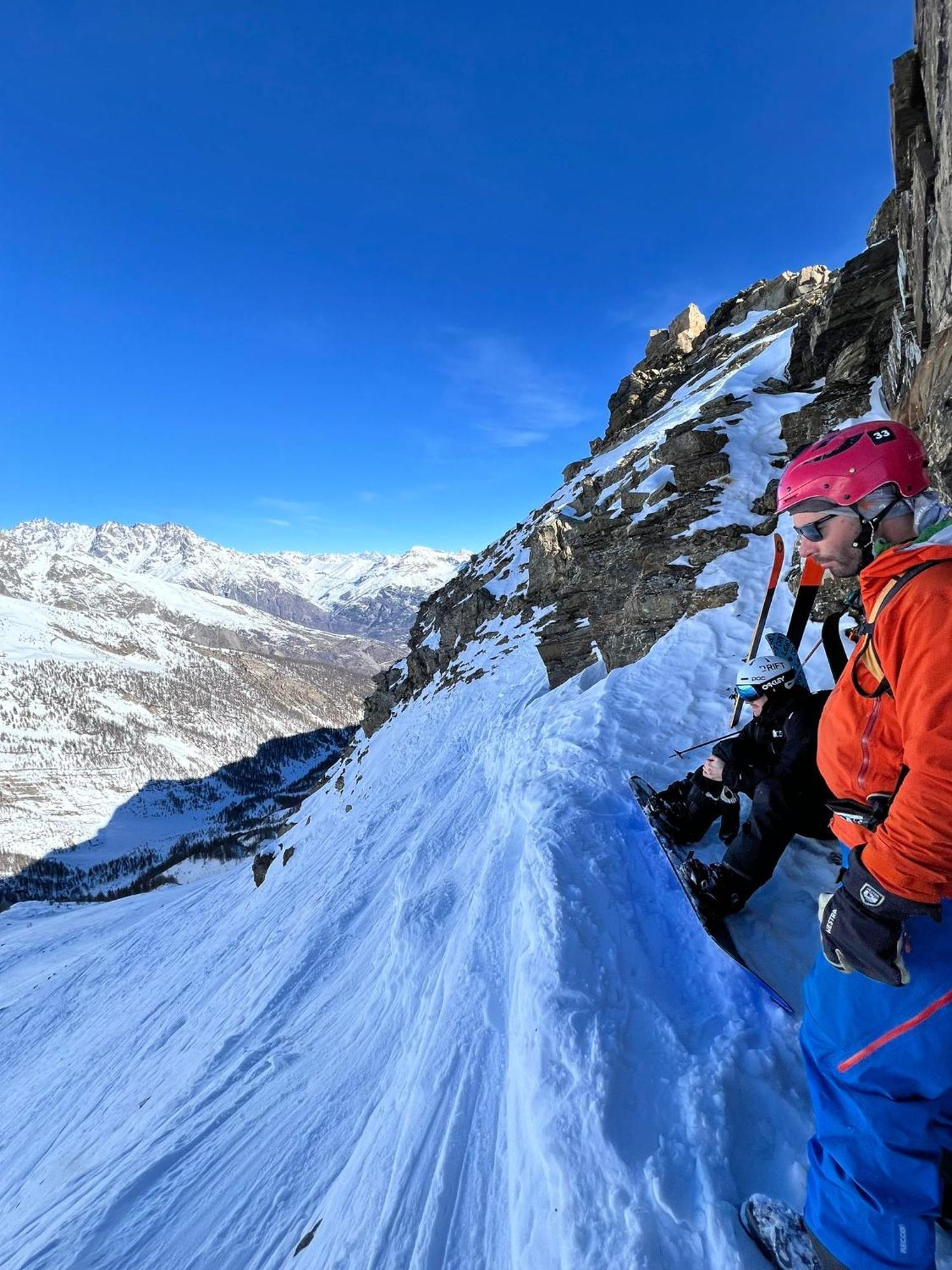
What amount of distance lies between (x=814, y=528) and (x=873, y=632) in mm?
788

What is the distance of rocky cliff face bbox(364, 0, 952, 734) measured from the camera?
24.6ft

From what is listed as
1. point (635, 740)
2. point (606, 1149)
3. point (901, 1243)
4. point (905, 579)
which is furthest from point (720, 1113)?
point (635, 740)

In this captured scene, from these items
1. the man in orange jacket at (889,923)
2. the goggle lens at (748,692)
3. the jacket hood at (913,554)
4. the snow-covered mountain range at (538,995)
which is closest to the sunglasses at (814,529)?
the man in orange jacket at (889,923)

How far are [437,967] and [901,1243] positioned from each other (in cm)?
480

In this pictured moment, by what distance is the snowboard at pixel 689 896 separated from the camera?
371 cm

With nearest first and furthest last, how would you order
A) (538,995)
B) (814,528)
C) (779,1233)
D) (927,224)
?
1. (779,1233)
2. (814,528)
3. (538,995)
4. (927,224)

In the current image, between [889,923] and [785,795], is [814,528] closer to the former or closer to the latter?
[889,923]

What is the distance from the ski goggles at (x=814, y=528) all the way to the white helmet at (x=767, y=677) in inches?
80.0

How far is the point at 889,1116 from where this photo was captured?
204 cm

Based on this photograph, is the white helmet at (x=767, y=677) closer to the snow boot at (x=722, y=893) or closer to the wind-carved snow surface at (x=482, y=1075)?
the snow boot at (x=722, y=893)

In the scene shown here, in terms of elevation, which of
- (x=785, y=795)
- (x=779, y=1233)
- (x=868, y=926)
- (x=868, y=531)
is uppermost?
(x=868, y=531)

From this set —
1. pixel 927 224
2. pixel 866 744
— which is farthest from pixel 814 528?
pixel 927 224

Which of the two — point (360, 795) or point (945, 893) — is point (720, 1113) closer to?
point (945, 893)

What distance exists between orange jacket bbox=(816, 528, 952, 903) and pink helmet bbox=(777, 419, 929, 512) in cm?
33
